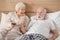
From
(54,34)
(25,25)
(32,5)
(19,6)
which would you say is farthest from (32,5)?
(54,34)

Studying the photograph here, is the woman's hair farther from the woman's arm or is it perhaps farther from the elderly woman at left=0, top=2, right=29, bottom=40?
the woman's arm

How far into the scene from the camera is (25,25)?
2824 millimetres

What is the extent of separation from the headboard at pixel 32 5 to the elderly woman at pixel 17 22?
0.49ft

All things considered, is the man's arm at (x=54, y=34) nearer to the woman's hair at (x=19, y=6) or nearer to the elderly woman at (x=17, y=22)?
the elderly woman at (x=17, y=22)

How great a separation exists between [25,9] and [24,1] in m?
0.15

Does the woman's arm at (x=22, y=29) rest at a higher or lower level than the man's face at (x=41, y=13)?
lower

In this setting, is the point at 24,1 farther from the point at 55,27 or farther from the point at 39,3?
the point at 55,27

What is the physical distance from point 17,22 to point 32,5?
1.48 feet

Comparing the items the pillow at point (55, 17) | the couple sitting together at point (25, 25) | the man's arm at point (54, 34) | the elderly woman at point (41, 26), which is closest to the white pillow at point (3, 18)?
the couple sitting together at point (25, 25)

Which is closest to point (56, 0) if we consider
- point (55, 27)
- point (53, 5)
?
point (53, 5)

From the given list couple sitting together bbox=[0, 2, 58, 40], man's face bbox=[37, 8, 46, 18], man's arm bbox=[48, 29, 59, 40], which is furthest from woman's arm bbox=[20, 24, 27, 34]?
man's arm bbox=[48, 29, 59, 40]

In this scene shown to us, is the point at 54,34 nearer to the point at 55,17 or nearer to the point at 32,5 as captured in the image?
the point at 55,17

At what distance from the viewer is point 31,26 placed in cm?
278

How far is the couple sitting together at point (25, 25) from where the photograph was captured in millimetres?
2537
